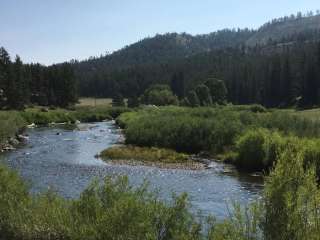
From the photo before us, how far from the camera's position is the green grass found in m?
60.9

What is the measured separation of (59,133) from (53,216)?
7337 cm

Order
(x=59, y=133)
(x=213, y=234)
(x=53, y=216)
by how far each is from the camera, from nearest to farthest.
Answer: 1. (x=213, y=234)
2. (x=53, y=216)
3. (x=59, y=133)

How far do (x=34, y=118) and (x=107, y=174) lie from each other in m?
88.0

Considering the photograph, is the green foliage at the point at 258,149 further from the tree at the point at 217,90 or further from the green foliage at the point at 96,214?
the tree at the point at 217,90

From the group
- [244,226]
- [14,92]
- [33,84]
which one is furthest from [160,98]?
[244,226]

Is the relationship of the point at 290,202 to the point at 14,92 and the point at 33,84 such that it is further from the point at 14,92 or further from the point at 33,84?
the point at 33,84

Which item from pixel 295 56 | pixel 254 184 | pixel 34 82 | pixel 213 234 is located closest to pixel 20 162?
pixel 254 184

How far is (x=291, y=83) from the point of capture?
506 feet

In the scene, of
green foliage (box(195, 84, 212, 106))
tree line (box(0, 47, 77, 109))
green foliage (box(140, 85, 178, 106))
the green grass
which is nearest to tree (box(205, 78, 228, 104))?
green foliage (box(195, 84, 212, 106))

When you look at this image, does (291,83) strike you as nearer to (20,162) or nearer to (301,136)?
(301,136)

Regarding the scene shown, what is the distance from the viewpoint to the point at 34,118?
388 feet

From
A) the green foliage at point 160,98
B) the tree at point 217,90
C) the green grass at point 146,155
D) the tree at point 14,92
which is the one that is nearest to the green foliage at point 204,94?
the tree at point 217,90

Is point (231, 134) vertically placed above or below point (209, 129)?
below

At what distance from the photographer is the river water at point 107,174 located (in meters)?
38.5
